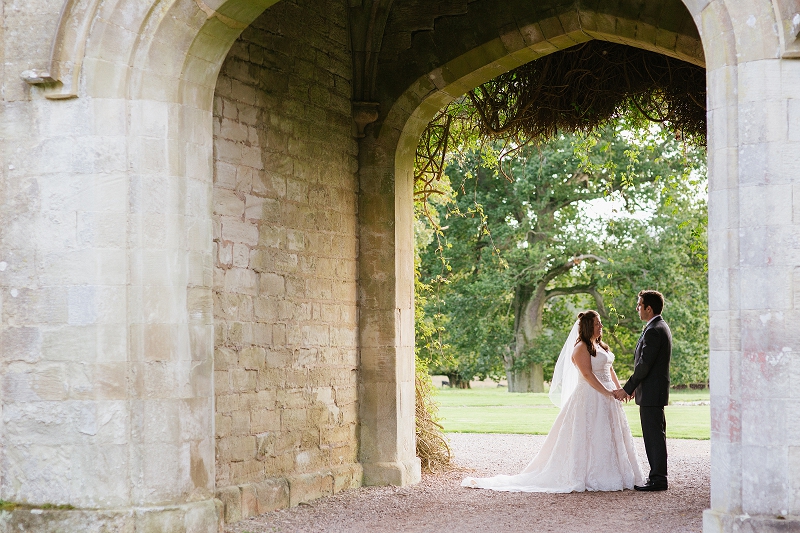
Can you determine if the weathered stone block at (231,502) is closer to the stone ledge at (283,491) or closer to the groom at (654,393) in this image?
the stone ledge at (283,491)

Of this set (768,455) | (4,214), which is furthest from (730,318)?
(4,214)

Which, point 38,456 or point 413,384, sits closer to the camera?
point 38,456

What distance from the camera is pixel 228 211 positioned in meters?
6.52

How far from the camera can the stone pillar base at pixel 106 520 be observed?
4.95 meters

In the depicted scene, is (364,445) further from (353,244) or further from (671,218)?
(671,218)

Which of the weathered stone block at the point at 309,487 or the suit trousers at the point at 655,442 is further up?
the suit trousers at the point at 655,442

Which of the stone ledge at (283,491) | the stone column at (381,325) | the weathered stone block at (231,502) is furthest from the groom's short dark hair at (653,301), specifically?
the weathered stone block at (231,502)

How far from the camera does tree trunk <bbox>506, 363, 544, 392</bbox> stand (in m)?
24.2

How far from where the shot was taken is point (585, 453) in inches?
309

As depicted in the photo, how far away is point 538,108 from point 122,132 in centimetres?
497

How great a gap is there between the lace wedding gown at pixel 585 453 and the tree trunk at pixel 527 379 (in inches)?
629

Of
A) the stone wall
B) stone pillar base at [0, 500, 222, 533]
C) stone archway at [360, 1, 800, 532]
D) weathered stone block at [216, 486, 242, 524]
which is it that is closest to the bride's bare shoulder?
the stone wall

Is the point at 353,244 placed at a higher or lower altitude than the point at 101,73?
lower

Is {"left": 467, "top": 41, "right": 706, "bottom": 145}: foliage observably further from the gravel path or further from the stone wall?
the gravel path
